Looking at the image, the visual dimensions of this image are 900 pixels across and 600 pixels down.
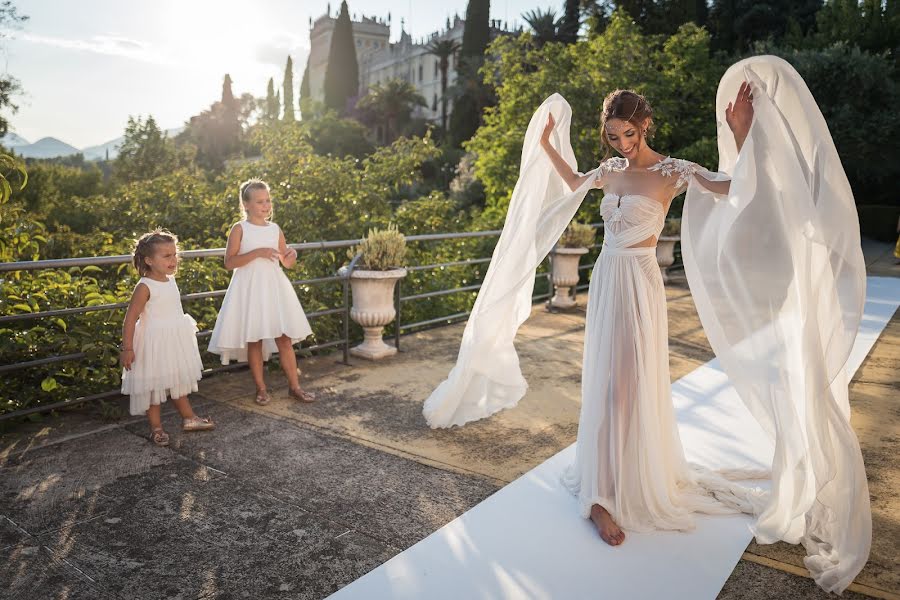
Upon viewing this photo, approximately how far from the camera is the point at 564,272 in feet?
28.0

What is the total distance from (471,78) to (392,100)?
38.5 ft

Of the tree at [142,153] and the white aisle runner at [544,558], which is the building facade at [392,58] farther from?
the white aisle runner at [544,558]

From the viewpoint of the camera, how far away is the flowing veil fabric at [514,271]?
3.85 metres

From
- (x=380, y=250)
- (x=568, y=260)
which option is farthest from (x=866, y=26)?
(x=380, y=250)

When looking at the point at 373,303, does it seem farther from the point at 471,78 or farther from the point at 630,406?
the point at 471,78

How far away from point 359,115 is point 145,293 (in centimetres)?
5115

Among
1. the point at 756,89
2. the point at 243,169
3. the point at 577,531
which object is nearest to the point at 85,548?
the point at 577,531

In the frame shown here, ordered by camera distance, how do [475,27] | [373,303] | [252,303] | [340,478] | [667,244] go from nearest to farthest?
[340,478], [252,303], [373,303], [667,244], [475,27]

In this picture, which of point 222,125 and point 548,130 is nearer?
A: point 548,130

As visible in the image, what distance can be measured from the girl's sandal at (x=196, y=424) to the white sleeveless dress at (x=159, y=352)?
0.21 meters

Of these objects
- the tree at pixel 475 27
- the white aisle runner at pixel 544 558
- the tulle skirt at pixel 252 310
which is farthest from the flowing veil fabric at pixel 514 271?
the tree at pixel 475 27

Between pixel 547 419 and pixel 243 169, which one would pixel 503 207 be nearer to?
pixel 243 169

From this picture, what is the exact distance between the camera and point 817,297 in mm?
2594

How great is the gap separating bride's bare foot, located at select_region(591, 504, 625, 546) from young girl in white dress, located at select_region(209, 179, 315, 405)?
2.48 meters
